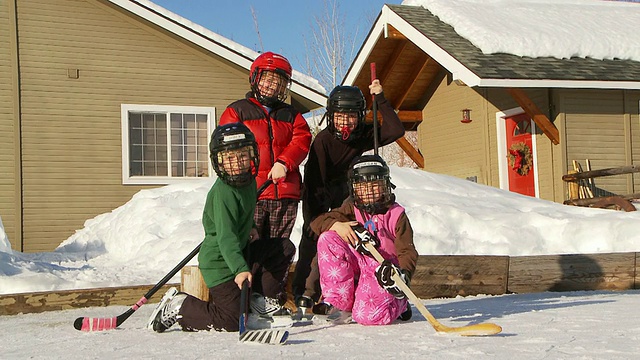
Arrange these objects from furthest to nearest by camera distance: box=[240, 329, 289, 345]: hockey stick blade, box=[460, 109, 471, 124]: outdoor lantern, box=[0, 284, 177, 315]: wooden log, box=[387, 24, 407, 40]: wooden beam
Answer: box=[460, 109, 471, 124]: outdoor lantern → box=[387, 24, 407, 40]: wooden beam → box=[0, 284, 177, 315]: wooden log → box=[240, 329, 289, 345]: hockey stick blade

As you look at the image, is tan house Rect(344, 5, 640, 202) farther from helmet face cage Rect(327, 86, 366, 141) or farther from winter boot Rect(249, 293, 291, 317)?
winter boot Rect(249, 293, 291, 317)

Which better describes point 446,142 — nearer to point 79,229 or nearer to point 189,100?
point 189,100

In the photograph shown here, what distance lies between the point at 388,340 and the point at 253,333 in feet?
2.35

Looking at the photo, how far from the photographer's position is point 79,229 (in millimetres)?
12922

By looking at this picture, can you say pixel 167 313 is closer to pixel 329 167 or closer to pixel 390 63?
pixel 329 167

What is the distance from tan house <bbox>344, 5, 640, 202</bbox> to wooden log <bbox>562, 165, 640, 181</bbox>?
0.45m

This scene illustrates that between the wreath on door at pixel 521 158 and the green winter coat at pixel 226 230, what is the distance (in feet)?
38.8

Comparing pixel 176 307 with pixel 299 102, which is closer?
pixel 176 307

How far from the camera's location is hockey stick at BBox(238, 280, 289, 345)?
12.3 feet

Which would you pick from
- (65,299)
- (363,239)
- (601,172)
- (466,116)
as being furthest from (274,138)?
(466,116)

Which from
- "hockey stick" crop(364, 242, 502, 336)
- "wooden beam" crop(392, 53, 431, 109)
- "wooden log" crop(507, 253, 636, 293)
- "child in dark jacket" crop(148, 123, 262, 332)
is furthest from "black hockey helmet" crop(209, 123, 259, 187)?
"wooden beam" crop(392, 53, 431, 109)

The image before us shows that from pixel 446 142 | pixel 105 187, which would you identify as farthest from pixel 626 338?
pixel 446 142

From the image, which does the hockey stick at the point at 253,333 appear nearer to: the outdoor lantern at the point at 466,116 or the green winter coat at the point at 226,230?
the green winter coat at the point at 226,230

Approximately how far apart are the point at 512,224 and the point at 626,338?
6.53 m
